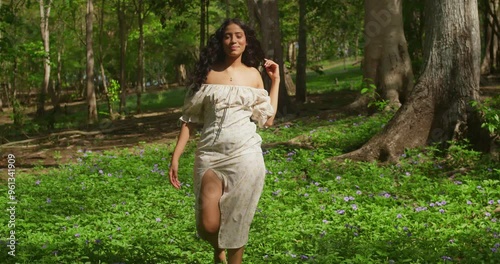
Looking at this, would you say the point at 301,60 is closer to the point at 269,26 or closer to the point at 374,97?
the point at 269,26

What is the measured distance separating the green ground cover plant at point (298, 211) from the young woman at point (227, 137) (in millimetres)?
1036

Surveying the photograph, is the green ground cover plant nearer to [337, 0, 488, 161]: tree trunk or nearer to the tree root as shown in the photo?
the tree root

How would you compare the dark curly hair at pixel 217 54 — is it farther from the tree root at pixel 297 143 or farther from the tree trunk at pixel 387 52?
the tree trunk at pixel 387 52

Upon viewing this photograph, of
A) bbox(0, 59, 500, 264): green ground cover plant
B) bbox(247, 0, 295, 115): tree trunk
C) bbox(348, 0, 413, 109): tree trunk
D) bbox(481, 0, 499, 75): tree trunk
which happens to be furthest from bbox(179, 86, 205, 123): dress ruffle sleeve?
bbox(481, 0, 499, 75): tree trunk

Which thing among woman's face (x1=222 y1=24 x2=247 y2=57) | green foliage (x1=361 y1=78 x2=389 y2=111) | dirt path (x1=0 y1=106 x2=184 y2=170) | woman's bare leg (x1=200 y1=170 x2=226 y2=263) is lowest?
dirt path (x1=0 y1=106 x2=184 y2=170)

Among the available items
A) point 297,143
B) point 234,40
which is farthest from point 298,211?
point 297,143

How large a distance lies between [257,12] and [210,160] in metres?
11.1

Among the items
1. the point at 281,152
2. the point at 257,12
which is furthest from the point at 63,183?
the point at 257,12

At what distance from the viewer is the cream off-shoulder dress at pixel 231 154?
14.1 feet

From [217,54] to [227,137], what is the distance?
641 millimetres

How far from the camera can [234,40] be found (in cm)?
445

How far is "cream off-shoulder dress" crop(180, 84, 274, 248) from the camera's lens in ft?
14.1

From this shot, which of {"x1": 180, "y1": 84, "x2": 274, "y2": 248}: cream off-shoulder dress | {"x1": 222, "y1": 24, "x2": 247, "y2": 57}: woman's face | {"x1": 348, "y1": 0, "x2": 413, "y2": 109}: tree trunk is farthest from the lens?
{"x1": 348, "y1": 0, "x2": 413, "y2": 109}: tree trunk

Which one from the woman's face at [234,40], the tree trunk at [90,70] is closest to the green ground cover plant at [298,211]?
the woman's face at [234,40]
